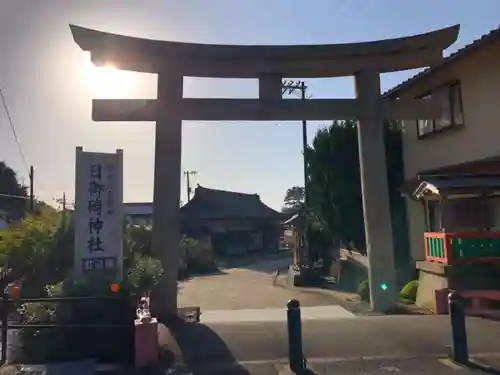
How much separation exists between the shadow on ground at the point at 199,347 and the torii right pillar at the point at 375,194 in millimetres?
4475

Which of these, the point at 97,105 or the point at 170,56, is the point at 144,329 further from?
the point at 170,56

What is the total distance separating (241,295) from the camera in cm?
2023

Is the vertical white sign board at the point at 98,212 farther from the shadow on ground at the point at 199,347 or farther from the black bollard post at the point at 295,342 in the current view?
the black bollard post at the point at 295,342

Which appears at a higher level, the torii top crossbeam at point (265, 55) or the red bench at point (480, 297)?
the torii top crossbeam at point (265, 55)

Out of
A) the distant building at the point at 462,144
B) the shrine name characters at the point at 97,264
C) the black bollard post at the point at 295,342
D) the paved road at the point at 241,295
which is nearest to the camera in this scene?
the black bollard post at the point at 295,342

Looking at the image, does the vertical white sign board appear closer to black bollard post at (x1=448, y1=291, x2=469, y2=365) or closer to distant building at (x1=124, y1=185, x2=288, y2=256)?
black bollard post at (x1=448, y1=291, x2=469, y2=365)

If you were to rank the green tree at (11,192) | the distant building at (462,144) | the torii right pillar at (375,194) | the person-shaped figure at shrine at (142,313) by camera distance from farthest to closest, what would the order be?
1. the green tree at (11,192)
2. the torii right pillar at (375,194)
3. the distant building at (462,144)
4. the person-shaped figure at shrine at (142,313)

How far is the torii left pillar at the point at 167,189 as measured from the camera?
10539 millimetres

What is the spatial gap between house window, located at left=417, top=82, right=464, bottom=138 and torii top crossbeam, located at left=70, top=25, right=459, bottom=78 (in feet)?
8.10

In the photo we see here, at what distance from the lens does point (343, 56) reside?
11430 millimetres

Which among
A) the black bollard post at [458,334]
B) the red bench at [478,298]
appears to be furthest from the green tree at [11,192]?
the black bollard post at [458,334]

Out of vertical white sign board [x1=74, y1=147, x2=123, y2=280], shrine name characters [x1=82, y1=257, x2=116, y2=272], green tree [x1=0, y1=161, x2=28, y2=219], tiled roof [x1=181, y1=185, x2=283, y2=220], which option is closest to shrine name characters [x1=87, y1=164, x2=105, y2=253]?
vertical white sign board [x1=74, y1=147, x2=123, y2=280]

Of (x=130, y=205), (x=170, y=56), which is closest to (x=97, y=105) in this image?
(x=170, y=56)

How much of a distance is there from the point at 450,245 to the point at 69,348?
7820 millimetres
